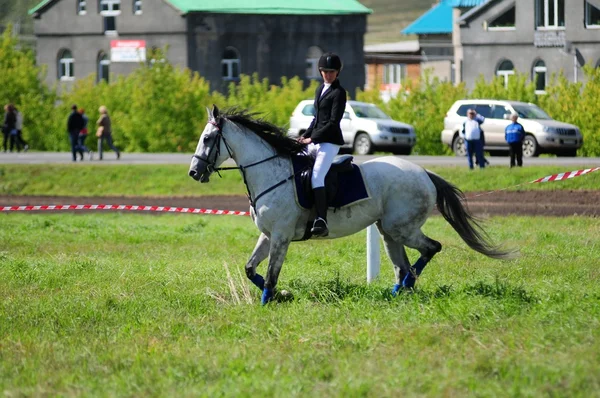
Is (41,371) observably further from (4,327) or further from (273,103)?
(273,103)

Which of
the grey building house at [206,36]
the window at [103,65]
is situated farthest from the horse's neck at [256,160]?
the window at [103,65]

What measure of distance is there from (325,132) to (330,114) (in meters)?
0.19

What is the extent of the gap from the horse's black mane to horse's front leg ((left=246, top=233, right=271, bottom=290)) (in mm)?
929

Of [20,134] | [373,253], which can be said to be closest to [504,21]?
[20,134]

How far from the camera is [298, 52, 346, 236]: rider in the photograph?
11742mm

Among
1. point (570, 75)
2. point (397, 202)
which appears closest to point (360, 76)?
point (570, 75)

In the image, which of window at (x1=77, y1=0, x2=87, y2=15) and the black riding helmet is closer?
the black riding helmet

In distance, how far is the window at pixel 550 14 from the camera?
62.2 meters

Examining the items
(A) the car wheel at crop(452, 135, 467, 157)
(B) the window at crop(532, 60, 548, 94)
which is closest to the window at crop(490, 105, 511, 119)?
(A) the car wheel at crop(452, 135, 467, 157)

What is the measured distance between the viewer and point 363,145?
1626 inches

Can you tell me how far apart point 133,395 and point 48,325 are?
3065mm

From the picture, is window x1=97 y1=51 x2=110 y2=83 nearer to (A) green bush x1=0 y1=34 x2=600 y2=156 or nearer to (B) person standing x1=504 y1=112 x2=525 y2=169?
(A) green bush x1=0 y1=34 x2=600 y2=156

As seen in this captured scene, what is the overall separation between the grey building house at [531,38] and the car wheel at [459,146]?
21.5 m

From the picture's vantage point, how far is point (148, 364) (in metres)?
8.92
